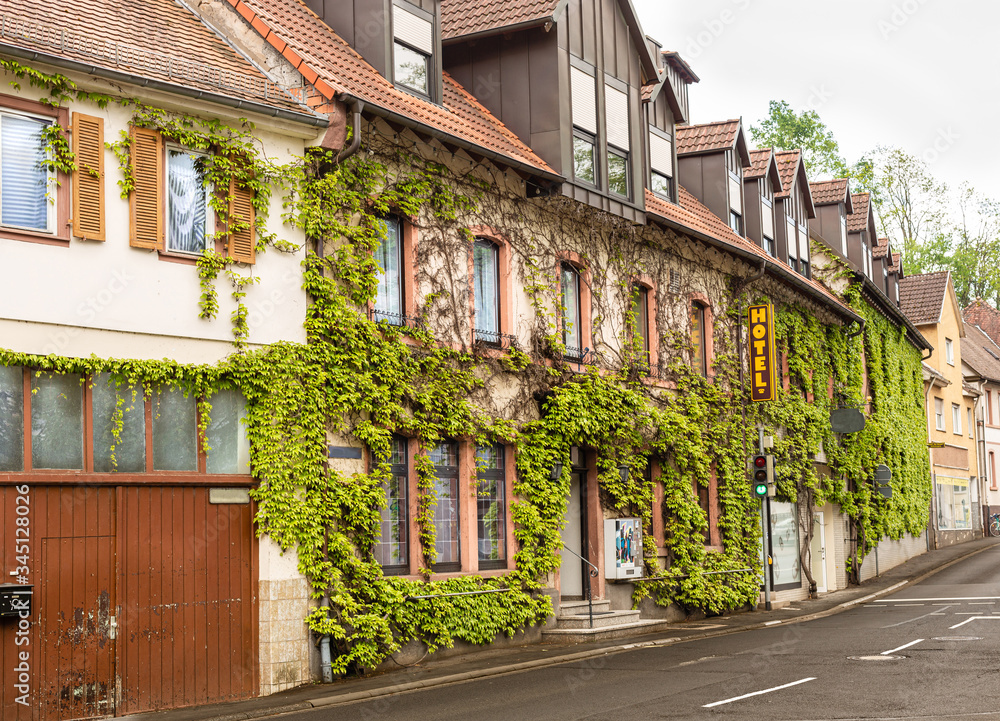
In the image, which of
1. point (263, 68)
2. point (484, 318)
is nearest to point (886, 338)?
point (484, 318)

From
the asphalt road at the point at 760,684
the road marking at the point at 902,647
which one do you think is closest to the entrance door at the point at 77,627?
the asphalt road at the point at 760,684

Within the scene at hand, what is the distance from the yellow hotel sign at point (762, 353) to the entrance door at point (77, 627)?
16.7 metres

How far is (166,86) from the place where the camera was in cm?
1312

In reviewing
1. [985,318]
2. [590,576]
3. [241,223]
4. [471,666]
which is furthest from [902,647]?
[985,318]

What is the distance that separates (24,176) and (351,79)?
4977 millimetres

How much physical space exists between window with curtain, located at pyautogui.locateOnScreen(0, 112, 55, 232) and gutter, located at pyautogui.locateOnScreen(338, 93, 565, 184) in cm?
381

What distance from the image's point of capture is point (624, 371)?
21.5m

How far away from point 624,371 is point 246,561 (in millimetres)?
9628

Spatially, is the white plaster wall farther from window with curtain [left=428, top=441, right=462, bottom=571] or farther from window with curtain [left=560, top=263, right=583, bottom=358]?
window with curtain [left=560, top=263, right=583, bottom=358]

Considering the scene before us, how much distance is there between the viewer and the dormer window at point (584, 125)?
2027 cm

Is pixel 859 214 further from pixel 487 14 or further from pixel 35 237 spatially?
pixel 35 237

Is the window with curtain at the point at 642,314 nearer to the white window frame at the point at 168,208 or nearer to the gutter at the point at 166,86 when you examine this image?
the gutter at the point at 166,86

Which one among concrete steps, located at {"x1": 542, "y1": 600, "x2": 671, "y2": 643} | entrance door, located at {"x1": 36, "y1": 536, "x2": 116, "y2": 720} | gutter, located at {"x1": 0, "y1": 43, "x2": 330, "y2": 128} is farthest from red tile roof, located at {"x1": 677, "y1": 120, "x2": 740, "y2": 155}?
entrance door, located at {"x1": 36, "y1": 536, "x2": 116, "y2": 720}

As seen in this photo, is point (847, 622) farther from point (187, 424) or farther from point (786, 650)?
point (187, 424)
